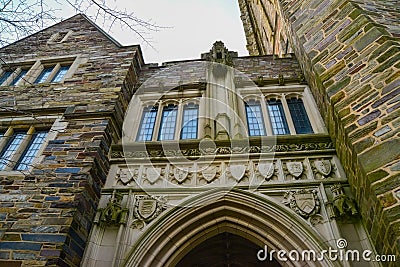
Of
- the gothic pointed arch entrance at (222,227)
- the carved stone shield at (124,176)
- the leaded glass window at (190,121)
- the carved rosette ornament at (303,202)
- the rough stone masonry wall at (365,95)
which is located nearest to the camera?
the rough stone masonry wall at (365,95)

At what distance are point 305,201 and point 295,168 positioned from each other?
68 cm

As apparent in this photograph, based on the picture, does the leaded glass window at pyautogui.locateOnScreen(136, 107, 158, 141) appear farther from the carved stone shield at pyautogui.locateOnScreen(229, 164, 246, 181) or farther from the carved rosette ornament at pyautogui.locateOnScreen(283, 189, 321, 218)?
the carved rosette ornament at pyautogui.locateOnScreen(283, 189, 321, 218)

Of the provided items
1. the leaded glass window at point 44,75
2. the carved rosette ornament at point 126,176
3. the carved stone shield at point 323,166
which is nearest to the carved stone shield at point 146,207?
the carved rosette ornament at point 126,176

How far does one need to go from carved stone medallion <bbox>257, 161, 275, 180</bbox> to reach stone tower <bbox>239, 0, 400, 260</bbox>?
1.18 m

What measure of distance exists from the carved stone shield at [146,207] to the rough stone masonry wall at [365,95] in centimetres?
312

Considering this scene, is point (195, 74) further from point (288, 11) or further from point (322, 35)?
point (322, 35)

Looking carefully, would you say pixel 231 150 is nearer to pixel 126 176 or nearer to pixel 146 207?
pixel 146 207

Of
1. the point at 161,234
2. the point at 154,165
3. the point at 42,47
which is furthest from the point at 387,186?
the point at 42,47

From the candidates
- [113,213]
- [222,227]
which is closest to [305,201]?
[222,227]

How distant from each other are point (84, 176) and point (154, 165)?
4.08ft

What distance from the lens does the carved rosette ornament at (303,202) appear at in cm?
479

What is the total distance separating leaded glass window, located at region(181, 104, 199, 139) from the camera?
694cm

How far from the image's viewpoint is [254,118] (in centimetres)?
724

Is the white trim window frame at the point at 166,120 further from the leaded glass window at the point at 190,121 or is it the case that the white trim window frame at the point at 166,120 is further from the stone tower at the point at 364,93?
the stone tower at the point at 364,93
